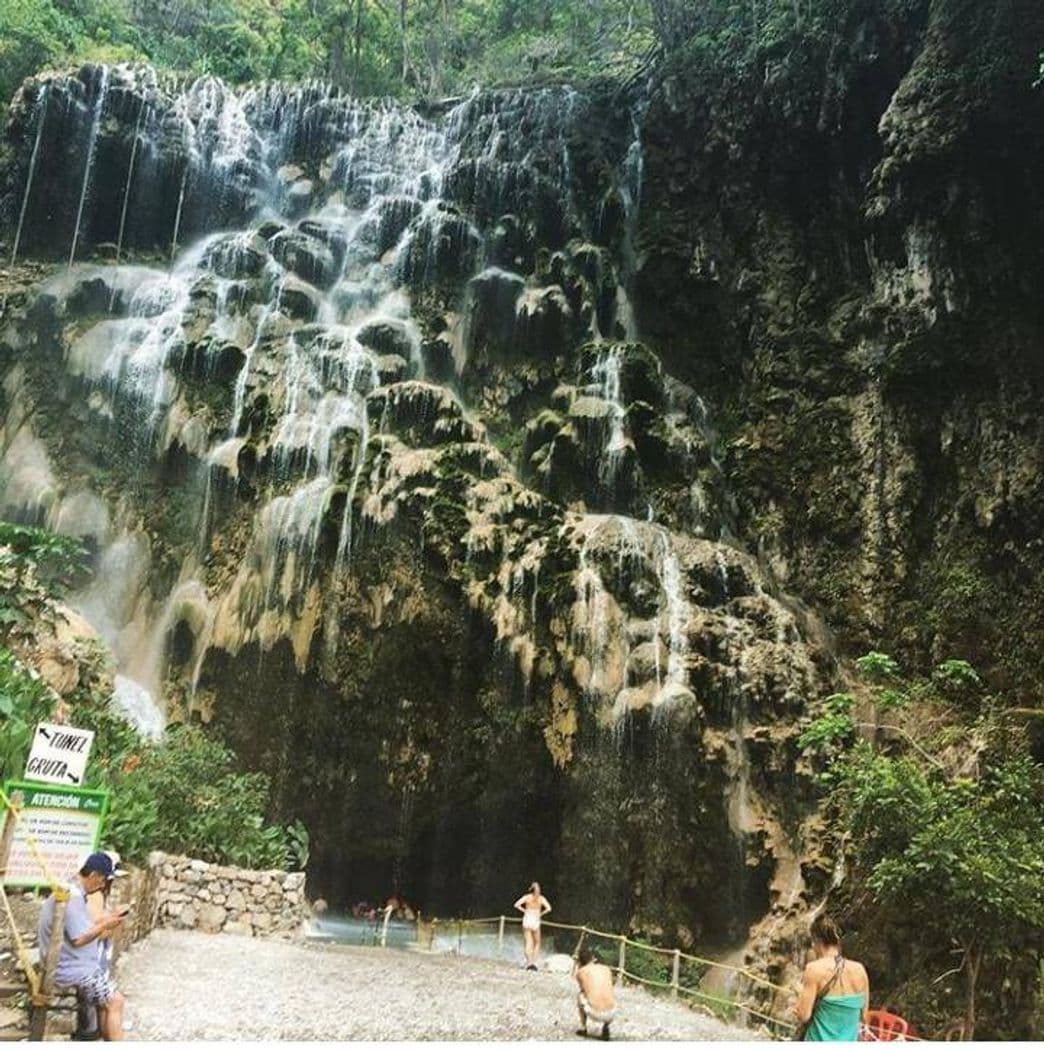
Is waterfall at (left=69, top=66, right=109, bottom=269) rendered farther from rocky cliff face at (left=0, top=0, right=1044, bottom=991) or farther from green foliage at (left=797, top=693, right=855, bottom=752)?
A: green foliage at (left=797, top=693, right=855, bottom=752)

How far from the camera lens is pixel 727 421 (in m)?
15.2

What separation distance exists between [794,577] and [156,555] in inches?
349

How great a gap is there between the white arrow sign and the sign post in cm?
14

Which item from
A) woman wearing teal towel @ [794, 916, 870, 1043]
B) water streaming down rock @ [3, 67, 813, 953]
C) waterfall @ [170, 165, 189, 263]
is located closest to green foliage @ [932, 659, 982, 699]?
water streaming down rock @ [3, 67, 813, 953]

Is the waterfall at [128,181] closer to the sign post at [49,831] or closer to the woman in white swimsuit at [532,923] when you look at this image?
the woman in white swimsuit at [532,923]

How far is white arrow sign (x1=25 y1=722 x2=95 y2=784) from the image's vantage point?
177 inches

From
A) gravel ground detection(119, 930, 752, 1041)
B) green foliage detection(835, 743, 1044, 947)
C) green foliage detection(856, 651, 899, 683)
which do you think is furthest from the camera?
green foliage detection(856, 651, 899, 683)

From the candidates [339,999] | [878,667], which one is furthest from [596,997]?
[878,667]

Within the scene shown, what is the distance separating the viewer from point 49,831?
4.34 meters

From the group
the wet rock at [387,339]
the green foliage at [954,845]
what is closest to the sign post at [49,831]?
→ the green foliage at [954,845]

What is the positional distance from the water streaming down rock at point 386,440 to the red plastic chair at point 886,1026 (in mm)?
2768

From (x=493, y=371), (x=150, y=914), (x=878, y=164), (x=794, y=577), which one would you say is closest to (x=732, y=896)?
(x=794, y=577)

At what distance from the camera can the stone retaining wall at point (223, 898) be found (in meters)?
8.20

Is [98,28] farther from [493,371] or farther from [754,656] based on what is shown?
[754,656]
